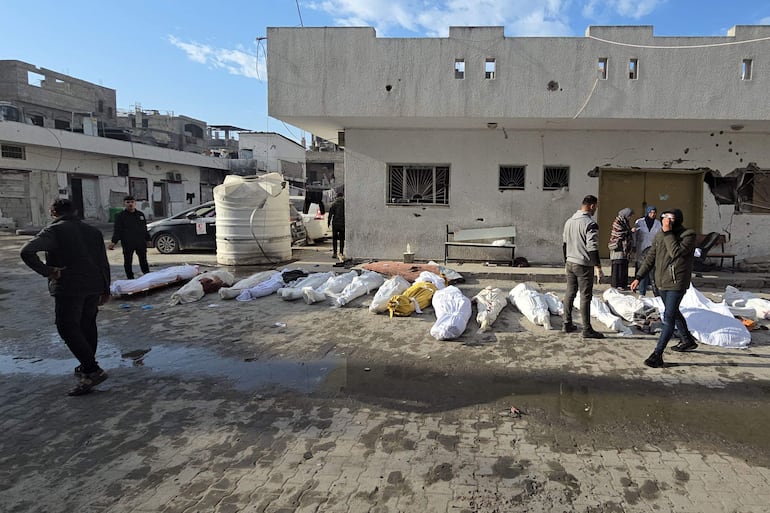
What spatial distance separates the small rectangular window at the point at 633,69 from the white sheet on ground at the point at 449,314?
19.7 ft

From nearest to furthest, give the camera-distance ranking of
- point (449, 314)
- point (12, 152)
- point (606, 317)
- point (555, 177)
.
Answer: point (449, 314) < point (606, 317) < point (555, 177) < point (12, 152)

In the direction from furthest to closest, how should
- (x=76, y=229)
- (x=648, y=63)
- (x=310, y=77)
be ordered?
(x=310, y=77)
(x=648, y=63)
(x=76, y=229)

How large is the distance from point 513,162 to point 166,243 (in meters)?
10.2

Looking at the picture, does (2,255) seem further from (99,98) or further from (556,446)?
(99,98)

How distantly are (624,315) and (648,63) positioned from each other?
558 centimetres

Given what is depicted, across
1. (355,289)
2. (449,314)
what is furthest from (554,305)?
(355,289)

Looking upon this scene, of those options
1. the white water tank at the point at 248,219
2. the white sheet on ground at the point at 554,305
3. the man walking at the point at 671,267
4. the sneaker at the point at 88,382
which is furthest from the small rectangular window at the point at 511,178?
the sneaker at the point at 88,382

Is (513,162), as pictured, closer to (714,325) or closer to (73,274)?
(714,325)

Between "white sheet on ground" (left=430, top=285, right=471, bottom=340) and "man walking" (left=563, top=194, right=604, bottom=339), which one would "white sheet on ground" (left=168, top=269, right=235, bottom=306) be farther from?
"man walking" (left=563, top=194, right=604, bottom=339)

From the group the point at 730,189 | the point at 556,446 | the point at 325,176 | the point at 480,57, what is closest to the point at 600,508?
the point at 556,446

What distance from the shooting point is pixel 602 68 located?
916cm

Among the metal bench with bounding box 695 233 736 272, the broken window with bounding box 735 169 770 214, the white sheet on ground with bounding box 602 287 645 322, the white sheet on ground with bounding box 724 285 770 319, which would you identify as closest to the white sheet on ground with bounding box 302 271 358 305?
the white sheet on ground with bounding box 602 287 645 322

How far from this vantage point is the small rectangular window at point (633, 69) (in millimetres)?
9047

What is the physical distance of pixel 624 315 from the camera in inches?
256
